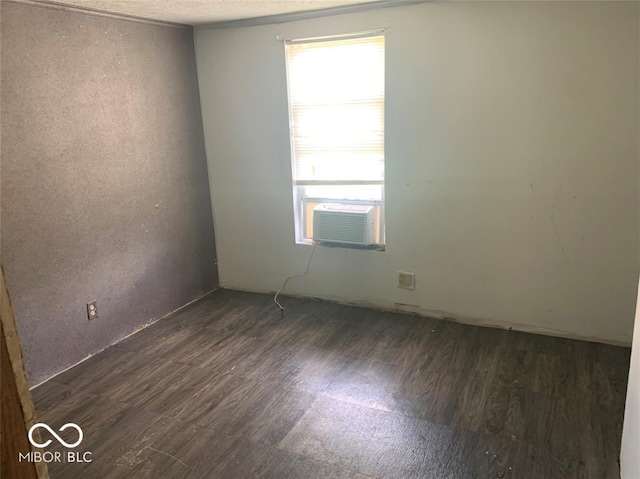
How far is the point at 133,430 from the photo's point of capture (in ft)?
7.48

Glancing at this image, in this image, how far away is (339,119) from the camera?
3.32m

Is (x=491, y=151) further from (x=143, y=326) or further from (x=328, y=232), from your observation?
(x=143, y=326)

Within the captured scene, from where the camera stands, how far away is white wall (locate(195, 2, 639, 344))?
265cm

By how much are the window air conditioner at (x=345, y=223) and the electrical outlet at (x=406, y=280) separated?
0.31m

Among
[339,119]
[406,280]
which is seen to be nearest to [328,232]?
[406,280]

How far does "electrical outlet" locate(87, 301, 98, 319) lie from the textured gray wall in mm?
31

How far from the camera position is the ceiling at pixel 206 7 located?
267 cm

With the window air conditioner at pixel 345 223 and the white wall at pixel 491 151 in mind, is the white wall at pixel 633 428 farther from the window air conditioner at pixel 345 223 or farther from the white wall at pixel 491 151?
the window air conditioner at pixel 345 223

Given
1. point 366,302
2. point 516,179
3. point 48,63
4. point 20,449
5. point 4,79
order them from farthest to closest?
1. point 366,302
2. point 516,179
3. point 48,63
4. point 4,79
5. point 20,449

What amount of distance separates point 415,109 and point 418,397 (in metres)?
1.76

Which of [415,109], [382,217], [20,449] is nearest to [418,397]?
[382,217]

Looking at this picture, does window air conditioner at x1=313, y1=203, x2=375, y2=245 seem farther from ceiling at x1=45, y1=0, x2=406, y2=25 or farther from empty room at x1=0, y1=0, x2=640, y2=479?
ceiling at x1=45, y1=0, x2=406, y2=25

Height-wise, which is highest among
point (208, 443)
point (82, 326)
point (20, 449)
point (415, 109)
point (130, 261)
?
point (415, 109)

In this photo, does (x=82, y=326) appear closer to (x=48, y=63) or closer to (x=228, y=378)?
(x=228, y=378)
